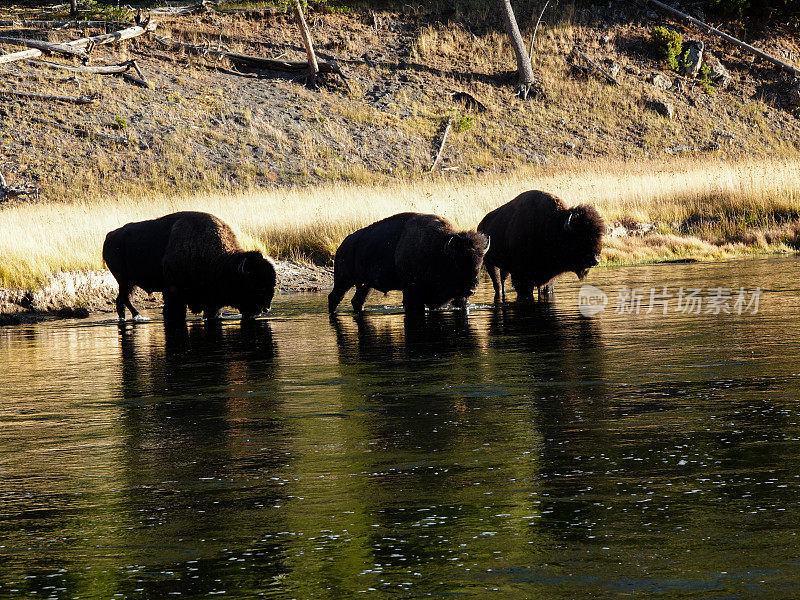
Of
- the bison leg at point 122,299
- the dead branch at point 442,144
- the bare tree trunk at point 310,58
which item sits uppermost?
the bare tree trunk at point 310,58

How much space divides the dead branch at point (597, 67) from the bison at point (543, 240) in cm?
4273

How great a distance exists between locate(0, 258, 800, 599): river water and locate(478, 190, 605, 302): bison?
4727 mm

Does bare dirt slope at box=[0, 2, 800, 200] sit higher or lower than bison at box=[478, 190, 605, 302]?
higher

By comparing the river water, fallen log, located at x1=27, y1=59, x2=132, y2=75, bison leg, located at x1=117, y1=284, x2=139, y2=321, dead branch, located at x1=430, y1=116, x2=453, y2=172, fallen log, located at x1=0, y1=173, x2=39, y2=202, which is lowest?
the river water

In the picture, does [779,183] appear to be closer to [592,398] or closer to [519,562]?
[592,398]

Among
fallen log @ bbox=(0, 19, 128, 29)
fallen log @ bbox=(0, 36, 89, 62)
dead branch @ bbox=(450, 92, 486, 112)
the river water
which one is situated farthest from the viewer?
dead branch @ bbox=(450, 92, 486, 112)

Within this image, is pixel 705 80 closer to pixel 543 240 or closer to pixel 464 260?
pixel 543 240

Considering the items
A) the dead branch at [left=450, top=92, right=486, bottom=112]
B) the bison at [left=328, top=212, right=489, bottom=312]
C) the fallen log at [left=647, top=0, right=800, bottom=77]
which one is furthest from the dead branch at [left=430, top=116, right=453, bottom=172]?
the bison at [left=328, top=212, right=489, bottom=312]

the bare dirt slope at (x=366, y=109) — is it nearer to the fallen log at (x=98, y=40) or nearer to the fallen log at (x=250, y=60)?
the fallen log at (x=250, y=60)

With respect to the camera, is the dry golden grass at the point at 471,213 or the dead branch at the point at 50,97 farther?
the dead branch at the point at 50,97

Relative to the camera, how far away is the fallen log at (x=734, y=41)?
199 ft

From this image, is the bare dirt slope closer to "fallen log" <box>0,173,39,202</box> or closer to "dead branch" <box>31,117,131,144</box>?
"dead branch" <box>31,117,131,144</box>
